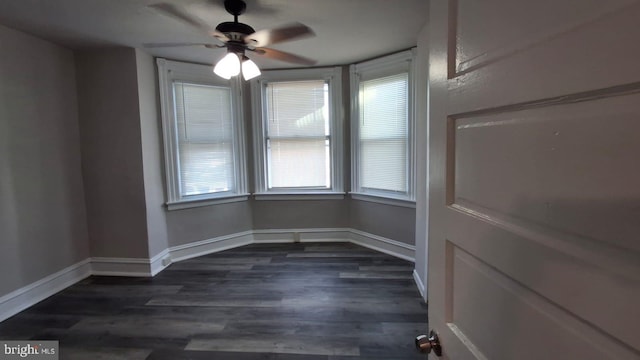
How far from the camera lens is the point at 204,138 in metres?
3.73

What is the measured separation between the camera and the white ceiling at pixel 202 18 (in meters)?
2.19

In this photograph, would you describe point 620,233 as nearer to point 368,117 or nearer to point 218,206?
point 368,117

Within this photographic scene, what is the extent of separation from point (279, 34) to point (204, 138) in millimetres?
1966

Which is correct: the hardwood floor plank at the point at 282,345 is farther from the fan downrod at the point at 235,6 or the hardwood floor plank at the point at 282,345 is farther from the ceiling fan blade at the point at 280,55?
the fan downrod at the point at 235,6

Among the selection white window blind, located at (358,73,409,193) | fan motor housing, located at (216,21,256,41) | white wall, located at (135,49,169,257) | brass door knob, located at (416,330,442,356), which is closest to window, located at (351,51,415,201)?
white window blind, located at (358,73,409,193)

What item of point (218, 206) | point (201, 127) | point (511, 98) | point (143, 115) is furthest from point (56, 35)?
point (511, 98)

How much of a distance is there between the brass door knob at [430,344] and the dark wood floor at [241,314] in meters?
1.29

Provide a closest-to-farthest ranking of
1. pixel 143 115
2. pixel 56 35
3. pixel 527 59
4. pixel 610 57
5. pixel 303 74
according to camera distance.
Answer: pixel 610 57
pixel 527 59
pixel 56 35
pixel 143 115
pixel 303 74

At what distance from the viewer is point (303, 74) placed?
3945mm

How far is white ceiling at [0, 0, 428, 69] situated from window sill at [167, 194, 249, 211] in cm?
160

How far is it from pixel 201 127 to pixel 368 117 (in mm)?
1965

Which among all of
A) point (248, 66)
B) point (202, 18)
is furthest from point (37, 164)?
point (248, 66)
